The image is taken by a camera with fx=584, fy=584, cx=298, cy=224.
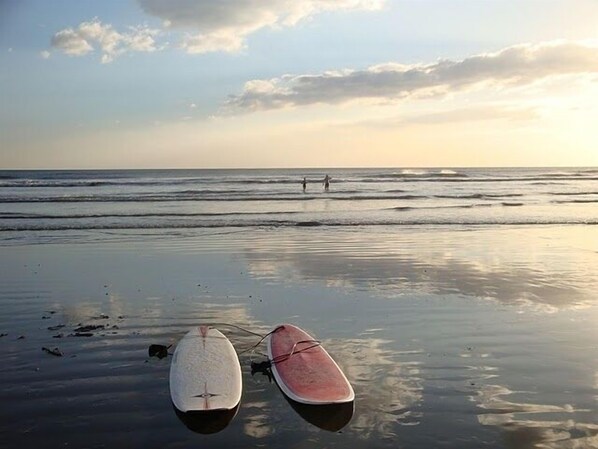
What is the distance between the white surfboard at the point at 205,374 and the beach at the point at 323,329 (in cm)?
18

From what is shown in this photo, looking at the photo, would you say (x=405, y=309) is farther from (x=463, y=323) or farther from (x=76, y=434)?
(x=76, y=434)

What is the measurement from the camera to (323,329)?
348 inches

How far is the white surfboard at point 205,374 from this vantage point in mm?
5930

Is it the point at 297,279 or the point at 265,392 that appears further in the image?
the point at 297,279

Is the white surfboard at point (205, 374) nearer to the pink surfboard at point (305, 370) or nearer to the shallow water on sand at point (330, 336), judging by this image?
the shallow water on sand at point (330, 336)

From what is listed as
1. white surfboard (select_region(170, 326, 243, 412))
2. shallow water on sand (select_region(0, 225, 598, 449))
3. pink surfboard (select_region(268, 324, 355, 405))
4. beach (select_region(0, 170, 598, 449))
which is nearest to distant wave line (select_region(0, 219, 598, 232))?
beach (select_region(0, 170, 598, 449))

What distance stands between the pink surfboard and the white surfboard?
530 mm

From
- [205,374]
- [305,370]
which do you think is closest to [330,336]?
[305,370]

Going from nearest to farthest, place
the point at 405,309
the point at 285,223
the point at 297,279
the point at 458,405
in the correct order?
the point at 458,405
the point at 405,309
the point at 297,279
the point at 285,223

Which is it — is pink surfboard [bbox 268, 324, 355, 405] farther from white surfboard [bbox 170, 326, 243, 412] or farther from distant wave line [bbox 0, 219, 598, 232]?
distant wave line [bbox 0, 219, 598, 232]

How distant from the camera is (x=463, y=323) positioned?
29.7ft

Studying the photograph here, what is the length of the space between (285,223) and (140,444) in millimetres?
19173

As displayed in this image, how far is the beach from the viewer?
5.54 meters

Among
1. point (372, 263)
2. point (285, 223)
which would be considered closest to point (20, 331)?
point (372, 263)
